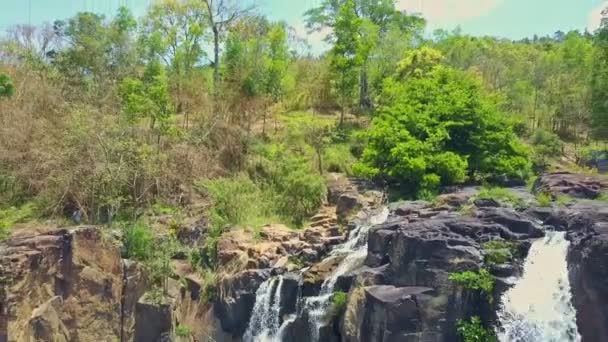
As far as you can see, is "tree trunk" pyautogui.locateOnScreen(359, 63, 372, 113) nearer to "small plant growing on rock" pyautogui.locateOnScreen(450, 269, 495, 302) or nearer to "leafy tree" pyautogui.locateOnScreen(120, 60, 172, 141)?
"leafy tree" pyautogui.locateOnScreen(120, 60, 172, 141)

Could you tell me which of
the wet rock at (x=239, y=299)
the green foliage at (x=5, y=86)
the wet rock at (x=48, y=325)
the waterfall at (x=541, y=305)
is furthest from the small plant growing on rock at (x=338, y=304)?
the green foliage at (x=5, y=86)

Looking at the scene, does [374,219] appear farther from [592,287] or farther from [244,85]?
[244,85]

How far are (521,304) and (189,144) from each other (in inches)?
539

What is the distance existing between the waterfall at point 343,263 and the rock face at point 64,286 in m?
5.53

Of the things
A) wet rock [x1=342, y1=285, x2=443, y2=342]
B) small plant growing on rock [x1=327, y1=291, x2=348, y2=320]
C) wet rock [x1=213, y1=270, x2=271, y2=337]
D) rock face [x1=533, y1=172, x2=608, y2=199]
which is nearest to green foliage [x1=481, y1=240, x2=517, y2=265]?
wet rock [x1=342, y1=285, x2=443, y2=342]

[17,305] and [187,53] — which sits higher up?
[187,53]

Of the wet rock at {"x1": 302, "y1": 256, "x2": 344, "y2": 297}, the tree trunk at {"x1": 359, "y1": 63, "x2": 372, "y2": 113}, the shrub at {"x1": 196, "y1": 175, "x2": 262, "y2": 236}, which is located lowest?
the wet rock at {"x1": 302, "y1": 256, "x2": 344, "y2": 297}

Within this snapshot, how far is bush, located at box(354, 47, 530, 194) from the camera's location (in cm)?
2117

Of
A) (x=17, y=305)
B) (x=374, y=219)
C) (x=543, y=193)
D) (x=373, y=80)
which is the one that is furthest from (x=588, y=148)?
(x=17, y=305)

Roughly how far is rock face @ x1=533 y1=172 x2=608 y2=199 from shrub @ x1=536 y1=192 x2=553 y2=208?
0.34 m

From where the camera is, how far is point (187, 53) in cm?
2886

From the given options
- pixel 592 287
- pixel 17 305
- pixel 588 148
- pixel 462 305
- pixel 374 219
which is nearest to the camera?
pixel 592 287

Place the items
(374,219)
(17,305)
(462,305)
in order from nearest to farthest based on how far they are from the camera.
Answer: (462,305), (17,305), (374,219)

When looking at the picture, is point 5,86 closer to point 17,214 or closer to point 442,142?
point 17,214
